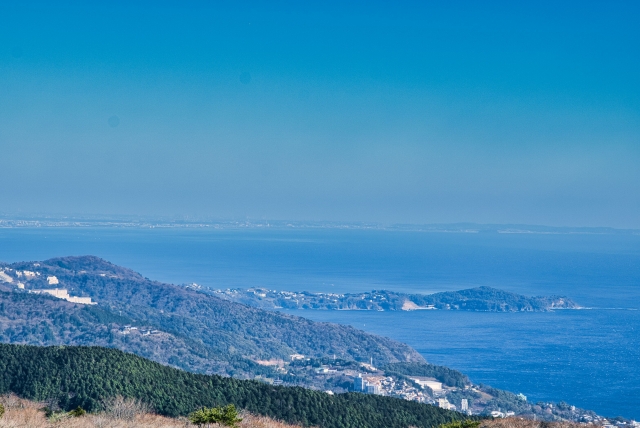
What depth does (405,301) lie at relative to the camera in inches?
4166

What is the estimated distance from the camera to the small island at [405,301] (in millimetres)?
103625

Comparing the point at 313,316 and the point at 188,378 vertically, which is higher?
the point at 188,378

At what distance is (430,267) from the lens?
166125 mm

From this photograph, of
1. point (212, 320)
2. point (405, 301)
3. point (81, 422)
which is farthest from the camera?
point (405, 301)

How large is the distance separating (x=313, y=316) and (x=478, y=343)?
2763cm

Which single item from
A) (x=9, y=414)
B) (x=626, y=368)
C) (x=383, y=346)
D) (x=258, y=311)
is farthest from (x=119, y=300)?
(x=9, y=414)

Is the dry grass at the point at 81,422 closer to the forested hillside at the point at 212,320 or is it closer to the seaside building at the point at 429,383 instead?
the seaside building at the point at 429,383

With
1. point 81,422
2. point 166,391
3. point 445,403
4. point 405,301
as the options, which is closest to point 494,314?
point 405,301

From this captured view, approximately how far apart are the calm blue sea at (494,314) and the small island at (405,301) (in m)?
3.80

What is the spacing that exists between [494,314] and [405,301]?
13.3m

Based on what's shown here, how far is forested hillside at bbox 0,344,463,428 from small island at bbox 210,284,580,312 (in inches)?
2834

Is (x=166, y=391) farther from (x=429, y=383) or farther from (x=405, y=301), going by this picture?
(x=405, y=301)

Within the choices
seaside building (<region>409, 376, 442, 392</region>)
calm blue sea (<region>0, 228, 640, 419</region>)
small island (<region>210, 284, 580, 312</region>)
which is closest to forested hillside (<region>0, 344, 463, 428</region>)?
seaside building (<region>409, 376, 442, 392</region>)

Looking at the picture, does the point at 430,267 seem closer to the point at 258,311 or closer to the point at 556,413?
the point at 258,311
